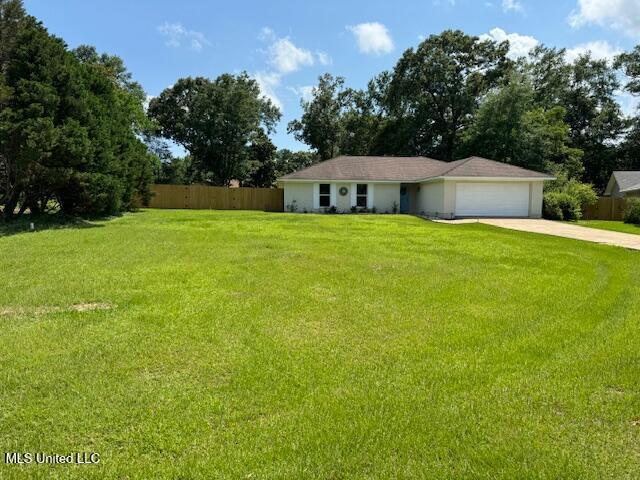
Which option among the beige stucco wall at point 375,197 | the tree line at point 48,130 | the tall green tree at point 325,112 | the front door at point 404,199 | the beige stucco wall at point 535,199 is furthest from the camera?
the tall green tree at point 325,112

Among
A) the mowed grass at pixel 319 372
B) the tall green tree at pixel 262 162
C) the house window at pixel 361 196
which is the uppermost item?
the tall green tree at pixel 262 162

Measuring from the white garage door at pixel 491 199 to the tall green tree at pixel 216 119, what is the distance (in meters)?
23.1

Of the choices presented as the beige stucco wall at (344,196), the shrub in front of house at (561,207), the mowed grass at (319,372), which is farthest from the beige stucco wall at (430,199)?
→ the mowed grass at (319,372)

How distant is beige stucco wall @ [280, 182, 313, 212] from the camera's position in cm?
2677

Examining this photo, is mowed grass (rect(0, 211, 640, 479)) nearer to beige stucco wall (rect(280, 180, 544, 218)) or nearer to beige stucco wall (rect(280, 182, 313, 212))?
beige stucco wall (rect(280, 180, 544, 218))

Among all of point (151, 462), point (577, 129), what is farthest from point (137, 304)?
point (577, 129)

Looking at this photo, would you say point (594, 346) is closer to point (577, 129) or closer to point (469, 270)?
point (469, 270)

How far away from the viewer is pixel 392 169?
27.8m

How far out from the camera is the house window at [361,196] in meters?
26.7

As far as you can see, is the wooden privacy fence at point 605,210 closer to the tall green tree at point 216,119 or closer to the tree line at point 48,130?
the tree line at point 48,130

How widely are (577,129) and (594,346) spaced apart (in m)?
45.3

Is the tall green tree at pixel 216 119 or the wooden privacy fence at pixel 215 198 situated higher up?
the tall green tree at pixel 216 119

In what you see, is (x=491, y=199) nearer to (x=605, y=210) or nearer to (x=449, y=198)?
(x=449, y=198)

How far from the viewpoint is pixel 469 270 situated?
7836 mm
